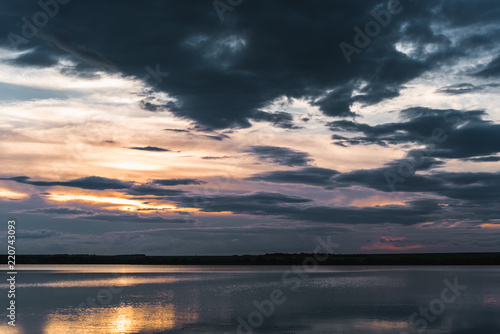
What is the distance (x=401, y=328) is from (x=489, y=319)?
10.6 meters

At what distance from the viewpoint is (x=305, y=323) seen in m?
41.8

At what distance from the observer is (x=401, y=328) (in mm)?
39375

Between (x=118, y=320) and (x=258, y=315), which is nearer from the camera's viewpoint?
(x=118, y=320)

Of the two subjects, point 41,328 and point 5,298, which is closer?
point 41,328

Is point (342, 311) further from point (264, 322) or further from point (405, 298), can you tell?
point (405, 298)

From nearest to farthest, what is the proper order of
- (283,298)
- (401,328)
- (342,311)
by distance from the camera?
(401,328)
(342,311)
(283,298)

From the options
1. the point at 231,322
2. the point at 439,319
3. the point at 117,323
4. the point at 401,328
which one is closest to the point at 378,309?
the point at 439,319

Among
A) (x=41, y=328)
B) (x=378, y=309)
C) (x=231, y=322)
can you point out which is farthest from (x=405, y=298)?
(x=41, y=328)

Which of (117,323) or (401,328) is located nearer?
(401,328)

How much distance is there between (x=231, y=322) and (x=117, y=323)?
1022 centimetres

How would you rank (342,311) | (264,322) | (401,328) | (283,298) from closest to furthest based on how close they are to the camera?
1. (401,328)
2. (264,322)
3. (342,311)
4. (283,298)

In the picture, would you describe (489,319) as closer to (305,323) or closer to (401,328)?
(401,328)

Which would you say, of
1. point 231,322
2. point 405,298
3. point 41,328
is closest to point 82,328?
point 41,328

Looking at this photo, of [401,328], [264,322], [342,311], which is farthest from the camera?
[342,311]
